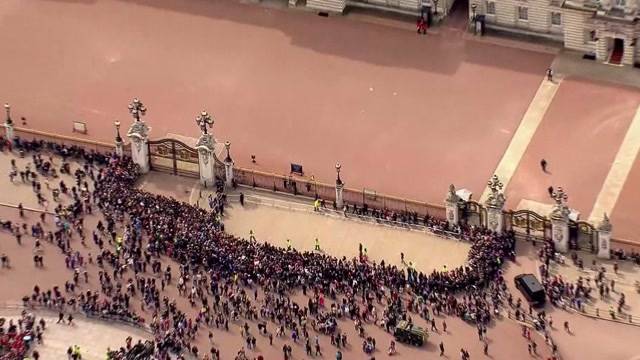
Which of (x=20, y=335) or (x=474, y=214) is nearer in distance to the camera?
(x=20, y=335)

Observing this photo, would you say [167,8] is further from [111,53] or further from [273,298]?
[273,298]

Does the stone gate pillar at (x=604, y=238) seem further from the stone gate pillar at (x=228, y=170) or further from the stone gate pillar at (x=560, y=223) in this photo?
the stone gate pillar at (x=228, y=170)

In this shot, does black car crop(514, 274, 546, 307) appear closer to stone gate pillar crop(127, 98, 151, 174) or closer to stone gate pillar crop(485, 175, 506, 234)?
stone gate pillar crop(485, 175, 506, 234)

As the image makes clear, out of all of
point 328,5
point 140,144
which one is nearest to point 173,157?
point 140,144

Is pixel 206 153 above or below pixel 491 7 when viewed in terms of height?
below

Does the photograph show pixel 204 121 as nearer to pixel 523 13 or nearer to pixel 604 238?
pixel 604 238

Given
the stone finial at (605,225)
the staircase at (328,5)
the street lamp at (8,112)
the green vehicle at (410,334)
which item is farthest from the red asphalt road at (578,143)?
the street lamp at (8,112)

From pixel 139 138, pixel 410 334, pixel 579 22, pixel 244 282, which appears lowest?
pixel 410 334
